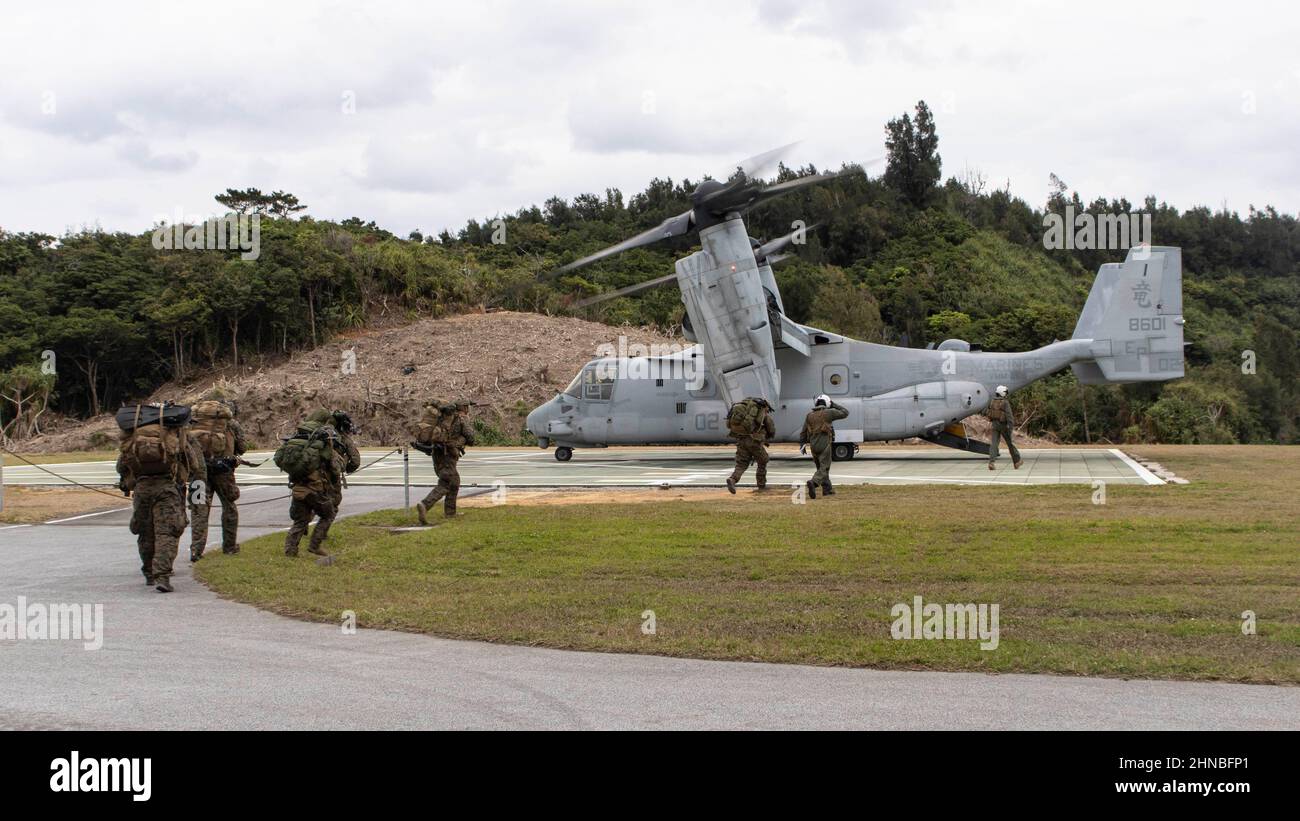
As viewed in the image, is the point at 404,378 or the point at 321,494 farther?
the point at 404,378

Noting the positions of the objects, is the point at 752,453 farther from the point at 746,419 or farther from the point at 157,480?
the point at 157,480

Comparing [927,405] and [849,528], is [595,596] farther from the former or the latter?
[927,405]

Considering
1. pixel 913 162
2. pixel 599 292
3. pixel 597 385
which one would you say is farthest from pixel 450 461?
pixel 913 162

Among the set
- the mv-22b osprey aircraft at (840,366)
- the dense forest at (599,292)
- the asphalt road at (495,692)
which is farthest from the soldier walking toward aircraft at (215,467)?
the dense forest at (599,292)

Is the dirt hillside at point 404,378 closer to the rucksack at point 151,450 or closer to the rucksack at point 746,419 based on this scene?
the rucksack at point 746,419

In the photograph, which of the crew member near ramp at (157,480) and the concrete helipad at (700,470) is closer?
the crew member near ramp at (157,480)

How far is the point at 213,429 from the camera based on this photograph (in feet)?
43.2

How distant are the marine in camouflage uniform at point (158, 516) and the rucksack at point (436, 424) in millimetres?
3775

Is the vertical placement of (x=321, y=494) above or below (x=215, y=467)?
below

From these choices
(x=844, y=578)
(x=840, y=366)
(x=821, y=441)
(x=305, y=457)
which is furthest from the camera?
(x=840, y=366)

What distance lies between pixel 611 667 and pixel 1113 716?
3.20m

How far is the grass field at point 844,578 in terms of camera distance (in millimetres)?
7707

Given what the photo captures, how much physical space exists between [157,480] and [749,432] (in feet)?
31.5

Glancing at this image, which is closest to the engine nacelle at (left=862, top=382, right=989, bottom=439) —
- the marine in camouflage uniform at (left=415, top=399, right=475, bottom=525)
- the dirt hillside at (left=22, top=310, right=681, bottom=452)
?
the marine in camouflage uniform at (left=415, top=399, right=475, bottom=525)
